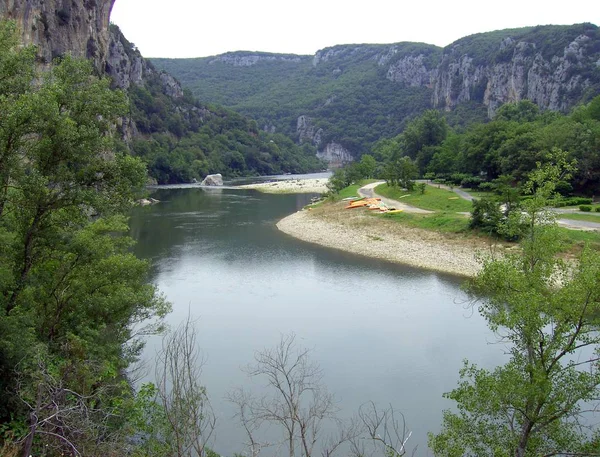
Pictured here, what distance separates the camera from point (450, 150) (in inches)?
2724

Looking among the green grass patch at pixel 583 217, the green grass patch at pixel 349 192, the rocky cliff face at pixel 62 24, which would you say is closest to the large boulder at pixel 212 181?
the rocky cliff face at pixel 62 24

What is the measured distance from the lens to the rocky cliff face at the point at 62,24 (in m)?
47.1

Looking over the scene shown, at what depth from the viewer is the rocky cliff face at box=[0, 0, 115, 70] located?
4714cm

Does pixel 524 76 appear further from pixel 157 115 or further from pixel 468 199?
pixel 468 199

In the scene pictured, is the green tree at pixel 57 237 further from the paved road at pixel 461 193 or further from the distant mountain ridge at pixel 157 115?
the distant mountain ridge at pixel 157 115

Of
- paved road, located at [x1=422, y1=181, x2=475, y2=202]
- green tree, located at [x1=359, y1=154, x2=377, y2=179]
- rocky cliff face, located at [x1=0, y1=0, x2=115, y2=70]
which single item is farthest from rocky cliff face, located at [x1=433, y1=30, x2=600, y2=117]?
rocky cliff face, located at [x1=0, y1=0, x2=115, y2=70]

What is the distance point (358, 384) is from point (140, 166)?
8811 mm

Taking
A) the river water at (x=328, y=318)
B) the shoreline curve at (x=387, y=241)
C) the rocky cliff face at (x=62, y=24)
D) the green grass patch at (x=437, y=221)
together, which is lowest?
the river water at (x=328, y=318)

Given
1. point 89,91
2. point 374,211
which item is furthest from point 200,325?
point 374,211

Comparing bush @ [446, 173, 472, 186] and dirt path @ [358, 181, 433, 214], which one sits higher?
bush @ [446, 173, 472, 186]

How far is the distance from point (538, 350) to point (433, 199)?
1677 inches

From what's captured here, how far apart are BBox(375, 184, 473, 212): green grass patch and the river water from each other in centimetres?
1470

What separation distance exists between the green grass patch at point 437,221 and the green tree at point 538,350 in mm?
27560

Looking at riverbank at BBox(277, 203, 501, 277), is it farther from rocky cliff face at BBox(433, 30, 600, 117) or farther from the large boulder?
rocky cliff face at BBox(433, 30, 600, 117)
